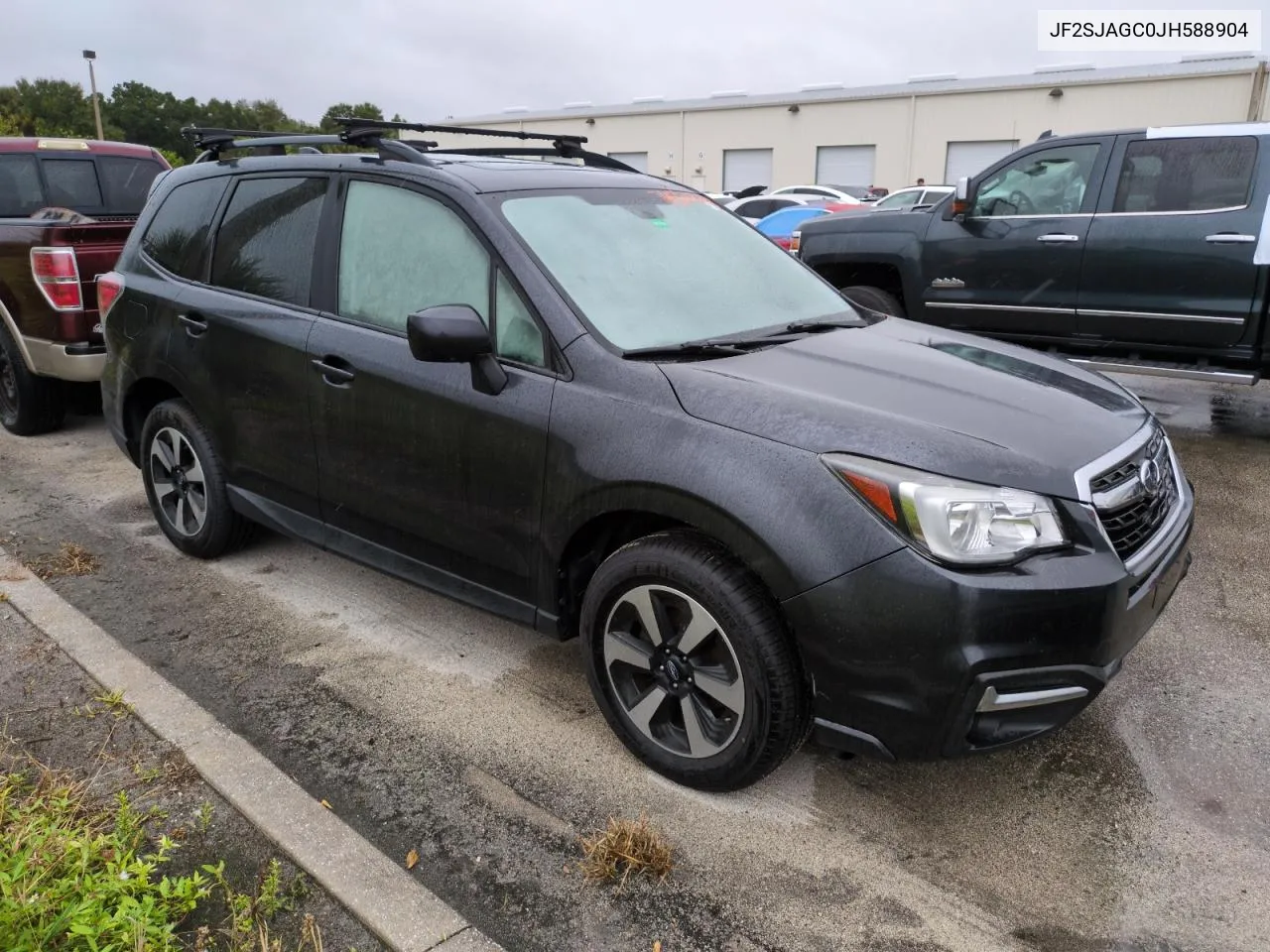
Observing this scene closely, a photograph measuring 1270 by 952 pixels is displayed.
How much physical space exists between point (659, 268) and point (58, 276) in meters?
4.33

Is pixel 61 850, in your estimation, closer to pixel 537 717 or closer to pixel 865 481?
pixel 537 717

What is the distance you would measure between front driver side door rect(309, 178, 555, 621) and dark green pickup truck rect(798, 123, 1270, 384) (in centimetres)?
→ 495

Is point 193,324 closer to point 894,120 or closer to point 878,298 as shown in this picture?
point 878,298

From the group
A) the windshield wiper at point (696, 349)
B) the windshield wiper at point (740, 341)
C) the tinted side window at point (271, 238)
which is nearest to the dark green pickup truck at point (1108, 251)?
the windshield wiper at point (740, 341)

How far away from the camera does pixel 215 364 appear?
3881 mm

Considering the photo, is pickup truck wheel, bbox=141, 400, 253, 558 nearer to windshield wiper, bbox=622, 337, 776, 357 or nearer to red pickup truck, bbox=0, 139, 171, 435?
red pickup truck, bbox=0, 139, 171, 435

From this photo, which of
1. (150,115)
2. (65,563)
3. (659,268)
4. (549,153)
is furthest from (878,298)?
(150,115)

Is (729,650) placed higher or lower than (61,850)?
higher

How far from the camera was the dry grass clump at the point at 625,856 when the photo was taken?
2391mm

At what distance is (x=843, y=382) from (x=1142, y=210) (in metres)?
4.83

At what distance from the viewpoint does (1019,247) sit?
6766 mm

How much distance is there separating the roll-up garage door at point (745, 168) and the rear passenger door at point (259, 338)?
38.0 meters

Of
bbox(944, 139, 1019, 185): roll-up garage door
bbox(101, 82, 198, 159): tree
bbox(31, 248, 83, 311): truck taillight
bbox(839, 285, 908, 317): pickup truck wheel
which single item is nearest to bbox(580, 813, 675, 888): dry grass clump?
bbox(31, 248, 83, 311): truck taillight

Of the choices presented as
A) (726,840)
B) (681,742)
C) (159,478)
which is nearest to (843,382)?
(681,742)
